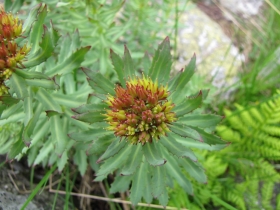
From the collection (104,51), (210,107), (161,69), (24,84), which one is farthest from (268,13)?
(24,84)

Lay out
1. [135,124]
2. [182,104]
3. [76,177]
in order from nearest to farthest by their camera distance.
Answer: [135,124]
[182,104]
[76,177]

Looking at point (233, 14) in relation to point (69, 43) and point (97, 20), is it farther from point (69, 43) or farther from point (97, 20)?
point (69, 43)

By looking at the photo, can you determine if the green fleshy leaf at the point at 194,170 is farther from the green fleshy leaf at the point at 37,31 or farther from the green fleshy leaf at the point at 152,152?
the green fleshy leaf at the point at 37,31

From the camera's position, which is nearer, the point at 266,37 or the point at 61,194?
the point at 61,194

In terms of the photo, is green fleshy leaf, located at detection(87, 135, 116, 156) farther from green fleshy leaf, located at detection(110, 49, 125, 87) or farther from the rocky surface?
the rocky surface

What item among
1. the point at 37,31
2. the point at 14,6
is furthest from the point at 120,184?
the point at 14,6

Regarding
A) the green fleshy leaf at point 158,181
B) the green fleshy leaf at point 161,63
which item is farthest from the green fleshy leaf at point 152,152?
the green fleshy leaf at point 161,63
